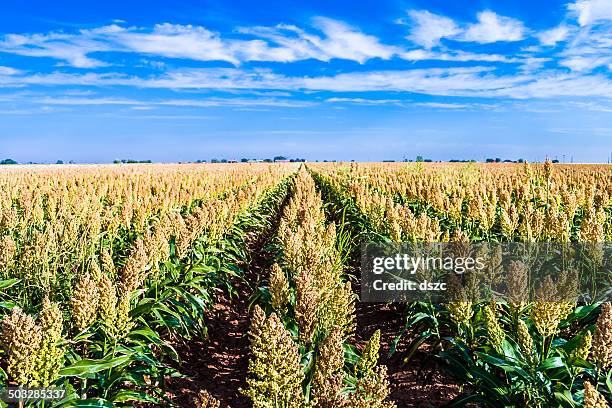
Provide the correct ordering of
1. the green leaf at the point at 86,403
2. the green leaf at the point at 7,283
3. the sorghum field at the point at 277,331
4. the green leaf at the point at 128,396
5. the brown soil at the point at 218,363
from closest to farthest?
the sorghum field at the point at 277,331 < the green leaf at the point at 86,403 < the green leaf at the point at 128,396 < the green leaf at the point at 7,283 < the brown soil at the point at 218,363

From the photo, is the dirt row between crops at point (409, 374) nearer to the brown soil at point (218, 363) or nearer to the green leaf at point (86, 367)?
the brown soil at point (218, 363)

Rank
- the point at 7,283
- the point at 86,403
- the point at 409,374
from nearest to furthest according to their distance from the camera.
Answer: the point at 86,403 < the point at 7,283 < the point at 409,374

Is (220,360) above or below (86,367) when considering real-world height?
below

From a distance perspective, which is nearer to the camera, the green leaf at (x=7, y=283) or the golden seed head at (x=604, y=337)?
the golden seed head at (x=604, y=337)

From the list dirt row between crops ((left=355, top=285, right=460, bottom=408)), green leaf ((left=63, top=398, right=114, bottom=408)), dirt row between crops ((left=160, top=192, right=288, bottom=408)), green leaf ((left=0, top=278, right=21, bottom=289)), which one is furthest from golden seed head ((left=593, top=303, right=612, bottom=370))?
green leaf ((left=0, top=278, right=21, bottom=289))

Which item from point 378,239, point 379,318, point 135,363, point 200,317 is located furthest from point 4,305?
point 378,239

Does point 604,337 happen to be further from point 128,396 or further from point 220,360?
point 220,360

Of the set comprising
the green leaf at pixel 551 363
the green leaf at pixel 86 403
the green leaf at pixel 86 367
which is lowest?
the green leaf at pixel 86 403

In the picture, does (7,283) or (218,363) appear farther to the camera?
(218,363)

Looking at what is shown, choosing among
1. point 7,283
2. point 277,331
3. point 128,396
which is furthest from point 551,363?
point 7,283

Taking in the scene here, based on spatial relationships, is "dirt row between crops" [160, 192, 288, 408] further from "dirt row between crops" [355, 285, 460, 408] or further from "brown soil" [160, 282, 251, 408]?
"dirt row between crops" [355, 285, 460, 408]

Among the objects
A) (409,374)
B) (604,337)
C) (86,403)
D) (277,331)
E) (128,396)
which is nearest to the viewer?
(277,331)

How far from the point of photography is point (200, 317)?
5.21 m

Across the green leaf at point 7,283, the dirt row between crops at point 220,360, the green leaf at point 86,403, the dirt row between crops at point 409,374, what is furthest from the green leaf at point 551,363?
the green leaf at point 7,283
